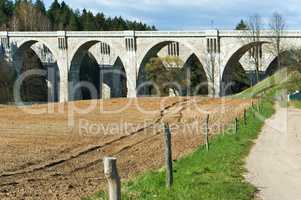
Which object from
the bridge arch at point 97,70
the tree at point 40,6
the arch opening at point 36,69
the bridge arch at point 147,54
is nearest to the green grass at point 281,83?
the bridge arch at point 147,54

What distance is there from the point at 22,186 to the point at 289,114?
93.0 ft

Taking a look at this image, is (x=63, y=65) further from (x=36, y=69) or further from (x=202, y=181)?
(x=202, y=181)

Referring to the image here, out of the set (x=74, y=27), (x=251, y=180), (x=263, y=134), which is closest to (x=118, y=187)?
(x=251, y=180)

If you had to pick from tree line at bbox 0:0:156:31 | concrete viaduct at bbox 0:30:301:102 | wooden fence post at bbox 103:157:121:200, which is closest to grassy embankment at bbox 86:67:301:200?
wooden fence post at bbox 103:157:121:200

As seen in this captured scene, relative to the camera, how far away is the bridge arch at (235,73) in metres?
75.1

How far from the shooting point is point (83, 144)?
24750 mm

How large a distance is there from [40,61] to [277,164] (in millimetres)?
87533

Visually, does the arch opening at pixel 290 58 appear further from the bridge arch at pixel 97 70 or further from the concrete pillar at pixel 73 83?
the concrete pillar at pixel 73 83

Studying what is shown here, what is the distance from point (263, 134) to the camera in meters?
25.8

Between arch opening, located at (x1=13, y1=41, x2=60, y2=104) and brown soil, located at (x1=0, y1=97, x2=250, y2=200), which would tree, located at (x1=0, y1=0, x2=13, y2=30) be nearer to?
arch opening, located at (x1=13, y1=41, x2=60, y2=104)

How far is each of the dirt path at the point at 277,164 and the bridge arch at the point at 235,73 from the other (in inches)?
1831

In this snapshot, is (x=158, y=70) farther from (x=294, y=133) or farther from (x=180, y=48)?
(x=294, y=133)

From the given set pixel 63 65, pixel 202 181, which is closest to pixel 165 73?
pixel 63 65

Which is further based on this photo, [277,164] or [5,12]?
[5,12]
